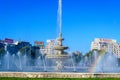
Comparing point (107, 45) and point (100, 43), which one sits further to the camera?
point (100, 43)

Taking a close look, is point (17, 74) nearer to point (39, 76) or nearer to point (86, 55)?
point (39, 76)

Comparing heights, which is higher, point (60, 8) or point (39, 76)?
point (60, 8)

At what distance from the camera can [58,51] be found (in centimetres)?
4181

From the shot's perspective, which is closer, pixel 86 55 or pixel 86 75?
pixel 86 75

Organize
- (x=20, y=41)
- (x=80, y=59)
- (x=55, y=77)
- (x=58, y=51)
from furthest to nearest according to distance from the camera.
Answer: (x=20, y=41)
(x=80, y=59)
(x=58, y=51)
(x=55, y=77)

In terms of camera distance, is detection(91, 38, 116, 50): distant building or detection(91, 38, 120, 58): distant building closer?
detection(91, 38, 120, 58): distant building

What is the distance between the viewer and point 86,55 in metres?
101

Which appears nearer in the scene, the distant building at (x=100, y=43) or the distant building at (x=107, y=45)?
the distant building at (x=107, y=45)

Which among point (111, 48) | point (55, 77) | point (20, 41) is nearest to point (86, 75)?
point (55, 77)

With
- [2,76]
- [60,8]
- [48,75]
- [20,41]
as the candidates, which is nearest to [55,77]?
[48,75]

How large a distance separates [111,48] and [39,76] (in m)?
146

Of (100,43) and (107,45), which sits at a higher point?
(100,43)

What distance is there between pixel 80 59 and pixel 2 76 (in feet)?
231

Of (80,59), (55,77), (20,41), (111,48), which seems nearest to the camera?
(55,77)
